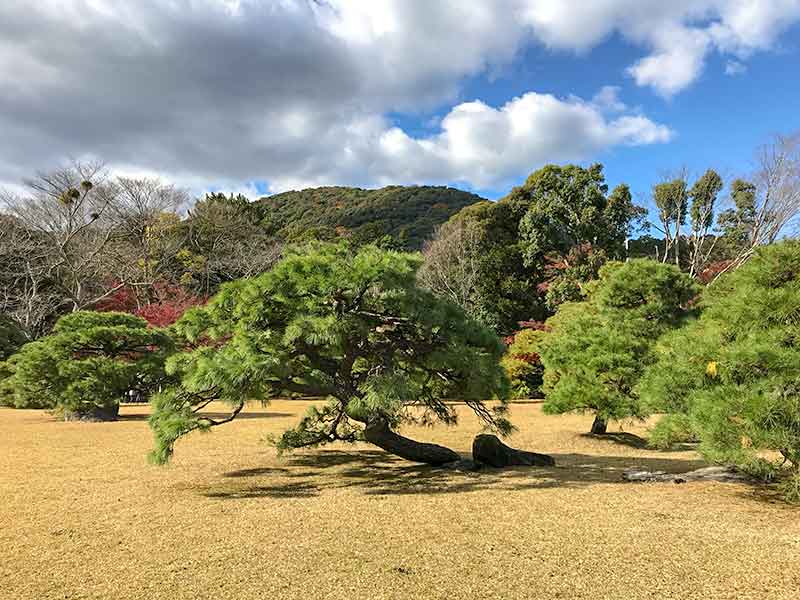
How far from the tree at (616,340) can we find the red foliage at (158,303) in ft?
44.4

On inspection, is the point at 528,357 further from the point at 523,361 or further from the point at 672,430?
the point at 672,430

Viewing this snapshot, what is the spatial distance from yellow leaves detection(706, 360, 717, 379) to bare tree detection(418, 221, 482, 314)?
16.6 metres

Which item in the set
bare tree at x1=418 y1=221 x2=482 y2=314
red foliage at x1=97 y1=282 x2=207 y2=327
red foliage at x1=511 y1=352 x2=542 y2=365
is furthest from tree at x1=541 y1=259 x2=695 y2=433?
red foliage at x1=97 y1=282 x2=207 y2=327

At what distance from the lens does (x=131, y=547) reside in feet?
11.6

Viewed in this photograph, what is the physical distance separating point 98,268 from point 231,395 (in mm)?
19264

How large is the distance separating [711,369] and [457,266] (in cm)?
1775

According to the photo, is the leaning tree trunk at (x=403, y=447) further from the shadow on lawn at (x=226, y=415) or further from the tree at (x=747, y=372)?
the shadow on lawn at (x=226, y=415)

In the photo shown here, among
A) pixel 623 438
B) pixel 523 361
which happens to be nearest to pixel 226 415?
pixel 623 438

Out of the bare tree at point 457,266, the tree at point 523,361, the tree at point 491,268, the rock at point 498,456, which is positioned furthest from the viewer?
the bare tree at point 457,266

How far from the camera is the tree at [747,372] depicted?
4227 millimetres

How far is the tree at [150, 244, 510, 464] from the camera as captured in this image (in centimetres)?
484

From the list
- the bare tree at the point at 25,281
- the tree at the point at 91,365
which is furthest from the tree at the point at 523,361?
the bare tree at the point at 25,281

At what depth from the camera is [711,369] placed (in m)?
4.74

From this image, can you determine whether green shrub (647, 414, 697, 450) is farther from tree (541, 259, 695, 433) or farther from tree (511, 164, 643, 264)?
tree (511, 164, 643, 264)
